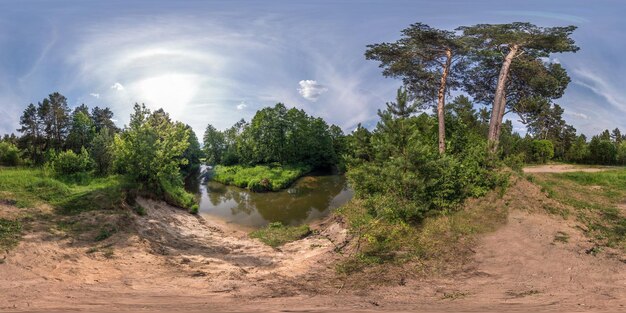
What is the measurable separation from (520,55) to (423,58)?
20.0ft

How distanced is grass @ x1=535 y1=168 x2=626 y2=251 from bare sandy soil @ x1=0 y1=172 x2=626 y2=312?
0.78 metres

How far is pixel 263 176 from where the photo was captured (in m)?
39.7

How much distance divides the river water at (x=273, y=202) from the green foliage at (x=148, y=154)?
16.1 feet

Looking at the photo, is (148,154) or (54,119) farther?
(54,119)

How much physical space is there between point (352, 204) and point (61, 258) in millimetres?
13610

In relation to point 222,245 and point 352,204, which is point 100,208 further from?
point 352,204

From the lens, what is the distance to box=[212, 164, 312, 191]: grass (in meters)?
36.1

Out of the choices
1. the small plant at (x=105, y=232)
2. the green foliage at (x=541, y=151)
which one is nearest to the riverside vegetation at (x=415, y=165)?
the small plant at (x=105, y=232)

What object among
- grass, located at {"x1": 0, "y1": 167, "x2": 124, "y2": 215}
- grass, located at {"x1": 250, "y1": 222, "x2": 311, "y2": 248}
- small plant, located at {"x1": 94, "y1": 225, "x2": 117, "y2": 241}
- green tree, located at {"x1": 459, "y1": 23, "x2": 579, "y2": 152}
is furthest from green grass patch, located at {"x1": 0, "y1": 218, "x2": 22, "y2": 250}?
green tree, located at {"x1": 459, "y1": 23, "x2": 579, "y2": 152}

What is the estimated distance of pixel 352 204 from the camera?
19.2 metres

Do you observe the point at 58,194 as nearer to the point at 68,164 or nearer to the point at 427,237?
the point at 68,164

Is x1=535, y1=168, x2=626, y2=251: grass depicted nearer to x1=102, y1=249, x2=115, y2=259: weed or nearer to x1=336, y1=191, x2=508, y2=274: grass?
x1=336, y1=191, x2=508, y2=274: grass

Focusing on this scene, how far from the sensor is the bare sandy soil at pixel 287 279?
6.50 metres

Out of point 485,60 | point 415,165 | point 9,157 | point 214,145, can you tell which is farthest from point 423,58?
point 214,145
